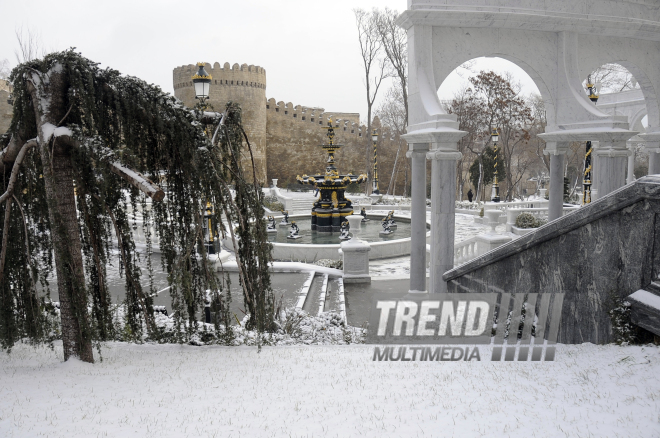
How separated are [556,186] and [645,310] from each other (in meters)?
4.95

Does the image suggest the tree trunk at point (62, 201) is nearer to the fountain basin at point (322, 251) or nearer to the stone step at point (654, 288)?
the stone step at point (654, 288)

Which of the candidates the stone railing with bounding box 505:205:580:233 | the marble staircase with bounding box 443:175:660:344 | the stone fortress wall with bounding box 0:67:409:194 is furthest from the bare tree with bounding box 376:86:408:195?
the marble staircase with bounding box 443:175:660:344

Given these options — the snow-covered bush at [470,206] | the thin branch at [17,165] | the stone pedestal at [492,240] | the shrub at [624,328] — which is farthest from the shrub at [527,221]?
the thin branch at [17,165]

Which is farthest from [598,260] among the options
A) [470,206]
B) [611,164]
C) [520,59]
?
[470,206]

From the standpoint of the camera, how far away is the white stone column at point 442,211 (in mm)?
6558

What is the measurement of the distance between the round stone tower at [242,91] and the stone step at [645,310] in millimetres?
29199

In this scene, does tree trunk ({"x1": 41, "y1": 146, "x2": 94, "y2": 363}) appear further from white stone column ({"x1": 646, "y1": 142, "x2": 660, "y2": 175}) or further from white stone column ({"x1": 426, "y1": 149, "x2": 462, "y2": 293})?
white stone column ({"x1": 646, "y1": 142, "x2": 660, "y2": 175})

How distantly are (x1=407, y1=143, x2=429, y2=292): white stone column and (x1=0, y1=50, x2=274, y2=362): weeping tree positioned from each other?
3.03 metres

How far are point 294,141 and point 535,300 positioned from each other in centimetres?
3355

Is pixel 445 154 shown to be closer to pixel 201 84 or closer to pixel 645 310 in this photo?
pixel 645 310

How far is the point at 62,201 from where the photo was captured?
13.9 ft

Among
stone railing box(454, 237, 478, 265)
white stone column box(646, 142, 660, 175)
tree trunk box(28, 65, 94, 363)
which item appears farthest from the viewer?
stone railing box(454, 237, 478, 265)

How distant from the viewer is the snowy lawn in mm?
2867

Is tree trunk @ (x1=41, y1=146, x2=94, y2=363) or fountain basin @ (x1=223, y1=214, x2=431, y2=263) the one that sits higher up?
tree trunk @ (x1=41, y1=146, x2=94, y2=363)
